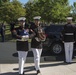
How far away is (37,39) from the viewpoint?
937cm

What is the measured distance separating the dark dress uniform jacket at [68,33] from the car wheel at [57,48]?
10.3 feet

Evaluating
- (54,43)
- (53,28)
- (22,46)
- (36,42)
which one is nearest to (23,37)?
(22,46)

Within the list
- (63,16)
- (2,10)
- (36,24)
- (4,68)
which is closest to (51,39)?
(4,68)

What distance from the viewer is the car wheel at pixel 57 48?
1487 centimetres

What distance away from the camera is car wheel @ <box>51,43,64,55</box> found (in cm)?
1487

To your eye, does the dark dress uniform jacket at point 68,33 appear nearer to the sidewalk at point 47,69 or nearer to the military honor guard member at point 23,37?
the sidewalk at point 47,69

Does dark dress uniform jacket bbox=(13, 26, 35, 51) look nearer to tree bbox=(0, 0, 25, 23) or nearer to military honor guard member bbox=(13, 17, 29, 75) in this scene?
military honor guard member bbox=(13, 17, 29, 75)

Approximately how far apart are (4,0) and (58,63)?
107 feet

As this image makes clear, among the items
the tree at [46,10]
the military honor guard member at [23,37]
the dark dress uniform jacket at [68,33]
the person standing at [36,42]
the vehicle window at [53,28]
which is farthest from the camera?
the tree at [46,10]

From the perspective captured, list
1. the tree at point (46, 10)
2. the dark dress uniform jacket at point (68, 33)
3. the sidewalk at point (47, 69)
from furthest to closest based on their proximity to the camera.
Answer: the tree at point (46, 10)
the dark dress uniform jacket at point (68, 33)
the sidewalk at point (47, 69)

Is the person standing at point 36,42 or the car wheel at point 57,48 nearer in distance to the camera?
the person standing at point 36,42

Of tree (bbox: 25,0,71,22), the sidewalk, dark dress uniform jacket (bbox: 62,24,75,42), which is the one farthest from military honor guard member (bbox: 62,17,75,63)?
tree (bbox: 25,0,71,22)

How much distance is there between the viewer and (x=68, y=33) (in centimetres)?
1173

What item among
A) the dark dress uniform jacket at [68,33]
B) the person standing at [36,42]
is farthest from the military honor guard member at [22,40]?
the dark dress uniform jacket at [68,33]
